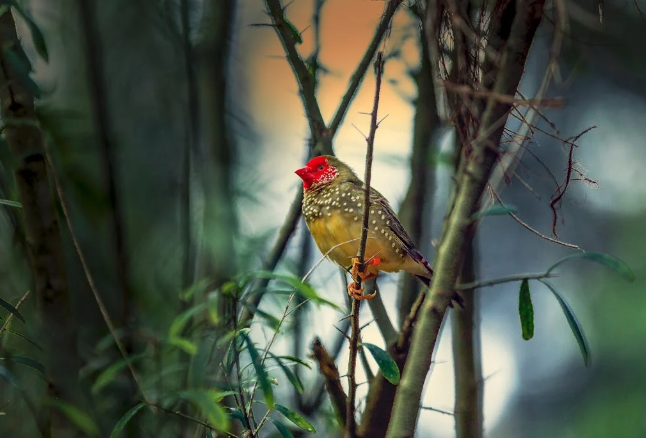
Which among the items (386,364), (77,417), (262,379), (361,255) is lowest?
(77,417)

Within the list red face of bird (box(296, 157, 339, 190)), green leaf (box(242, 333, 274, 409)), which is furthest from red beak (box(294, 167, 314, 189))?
green leaf (box(242, 333, 274, 409))

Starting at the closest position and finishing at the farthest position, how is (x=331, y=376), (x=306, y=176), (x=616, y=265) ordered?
(x=616, y=265), (x=331, y=376), (x=306, y=176)

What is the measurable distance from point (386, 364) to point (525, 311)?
258 millimetres

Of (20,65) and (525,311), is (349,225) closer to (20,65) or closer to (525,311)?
(525,311)

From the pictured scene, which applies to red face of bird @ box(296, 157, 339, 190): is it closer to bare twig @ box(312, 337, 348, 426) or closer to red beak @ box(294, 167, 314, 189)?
red beak @ box(294, 167, 314, 189)

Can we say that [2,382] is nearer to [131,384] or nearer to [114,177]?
[131,384]

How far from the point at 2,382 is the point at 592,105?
343cm

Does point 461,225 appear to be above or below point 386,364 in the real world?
above

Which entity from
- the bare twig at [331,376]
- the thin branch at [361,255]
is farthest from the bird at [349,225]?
the thin branch at [361,255]

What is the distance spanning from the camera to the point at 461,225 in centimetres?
118

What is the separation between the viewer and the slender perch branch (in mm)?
1172

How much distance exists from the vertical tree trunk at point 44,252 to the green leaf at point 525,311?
707mm

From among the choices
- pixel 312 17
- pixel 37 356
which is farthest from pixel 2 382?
pixel 312 17

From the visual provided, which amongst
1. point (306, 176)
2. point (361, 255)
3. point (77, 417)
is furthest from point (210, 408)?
point (306, 176)
